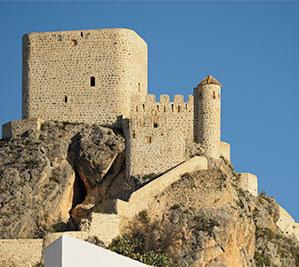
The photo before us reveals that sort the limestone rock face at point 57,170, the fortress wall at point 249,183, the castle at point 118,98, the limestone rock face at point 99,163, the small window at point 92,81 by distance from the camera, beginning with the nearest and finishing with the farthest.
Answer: the limestone rock face at point 57,170 → the castle at point 118,98 → the limestone rock face at point 99,163 → the small window at point 92,81 → the fortress wall at point 249,183

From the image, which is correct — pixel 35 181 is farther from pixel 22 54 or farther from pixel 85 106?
pixel 22 54

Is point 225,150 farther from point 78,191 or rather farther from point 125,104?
point 78,191

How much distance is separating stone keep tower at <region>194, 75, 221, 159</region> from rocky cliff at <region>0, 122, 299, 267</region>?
1089 mm

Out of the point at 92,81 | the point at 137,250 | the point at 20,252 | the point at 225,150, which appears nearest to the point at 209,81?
the point at 225,150

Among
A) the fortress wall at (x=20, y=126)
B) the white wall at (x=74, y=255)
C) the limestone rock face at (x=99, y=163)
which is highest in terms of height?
the white wall at (x=74, y=255)

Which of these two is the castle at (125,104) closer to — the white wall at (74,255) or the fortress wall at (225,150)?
the fortress wall at (225,150)

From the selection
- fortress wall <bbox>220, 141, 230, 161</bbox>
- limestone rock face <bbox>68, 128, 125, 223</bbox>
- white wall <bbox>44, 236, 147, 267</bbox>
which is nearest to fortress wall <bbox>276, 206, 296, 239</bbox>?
fortress wall <bbox>220, 141, 230, 161</bbox>

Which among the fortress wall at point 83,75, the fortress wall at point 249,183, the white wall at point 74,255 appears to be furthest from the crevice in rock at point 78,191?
the white wall at point 74,255

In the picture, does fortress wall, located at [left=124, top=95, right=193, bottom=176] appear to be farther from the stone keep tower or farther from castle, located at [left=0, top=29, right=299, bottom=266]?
the stone keep tower

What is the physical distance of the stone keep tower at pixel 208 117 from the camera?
5419 cm

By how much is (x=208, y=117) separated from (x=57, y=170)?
887 centimetres

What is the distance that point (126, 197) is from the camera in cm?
5194

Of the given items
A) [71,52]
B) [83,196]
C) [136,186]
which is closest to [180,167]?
[136,186]

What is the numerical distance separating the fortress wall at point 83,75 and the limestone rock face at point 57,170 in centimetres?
108
